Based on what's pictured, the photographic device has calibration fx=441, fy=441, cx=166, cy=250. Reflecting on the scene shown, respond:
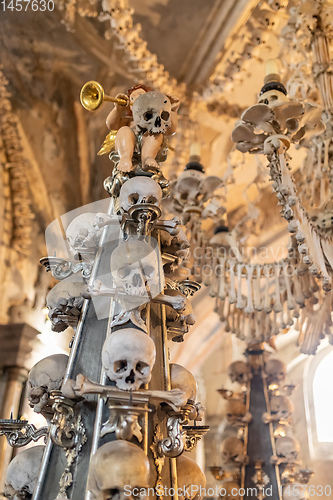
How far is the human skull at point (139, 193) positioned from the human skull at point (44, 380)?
47 centimetres

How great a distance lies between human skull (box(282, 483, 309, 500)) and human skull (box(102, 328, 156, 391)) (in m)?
2.23

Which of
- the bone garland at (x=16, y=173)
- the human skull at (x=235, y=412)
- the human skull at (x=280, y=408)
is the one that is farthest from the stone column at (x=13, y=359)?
the human skull at (x=280, y=408)

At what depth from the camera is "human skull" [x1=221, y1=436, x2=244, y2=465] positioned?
9.44 ft

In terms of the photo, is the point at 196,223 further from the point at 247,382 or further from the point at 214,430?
the point at 214,430

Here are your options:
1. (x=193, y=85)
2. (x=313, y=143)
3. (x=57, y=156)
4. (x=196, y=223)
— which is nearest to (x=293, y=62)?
(x=313, y=143)

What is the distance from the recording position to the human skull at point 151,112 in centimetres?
138

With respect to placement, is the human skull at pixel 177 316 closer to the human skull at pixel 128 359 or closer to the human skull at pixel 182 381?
the human skull at pixel 182 381

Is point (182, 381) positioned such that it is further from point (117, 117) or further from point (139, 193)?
point (117, 117)

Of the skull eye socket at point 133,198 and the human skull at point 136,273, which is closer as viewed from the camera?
the human skull at point 136,273

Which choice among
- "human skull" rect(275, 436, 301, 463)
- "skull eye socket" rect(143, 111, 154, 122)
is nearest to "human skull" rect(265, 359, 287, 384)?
"human skull" rect(275, 436, 301, 463)

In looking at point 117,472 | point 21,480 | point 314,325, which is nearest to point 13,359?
point 314,325

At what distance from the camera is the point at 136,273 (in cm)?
109

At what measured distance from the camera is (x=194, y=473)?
1133 millimetres

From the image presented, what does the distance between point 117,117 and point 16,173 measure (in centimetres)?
312
